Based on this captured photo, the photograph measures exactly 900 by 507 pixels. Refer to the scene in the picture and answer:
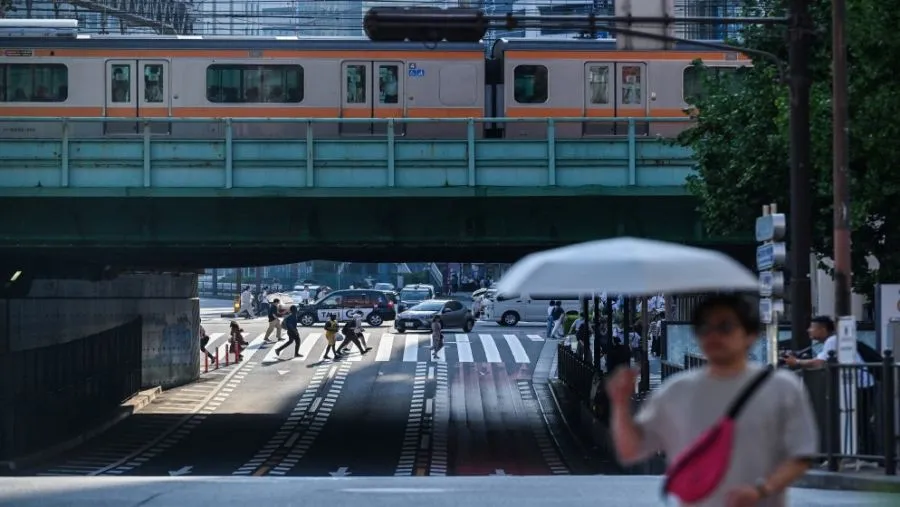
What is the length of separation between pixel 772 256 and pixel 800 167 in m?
1.02

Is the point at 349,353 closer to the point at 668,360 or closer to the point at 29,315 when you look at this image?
the point at 29,315

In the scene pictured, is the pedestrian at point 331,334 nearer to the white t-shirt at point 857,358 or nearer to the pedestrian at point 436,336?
the pedestrian at point 436,336

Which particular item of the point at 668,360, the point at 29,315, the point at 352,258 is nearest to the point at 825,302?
the point at 352,258

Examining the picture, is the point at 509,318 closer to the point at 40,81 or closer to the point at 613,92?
the point at 613,92

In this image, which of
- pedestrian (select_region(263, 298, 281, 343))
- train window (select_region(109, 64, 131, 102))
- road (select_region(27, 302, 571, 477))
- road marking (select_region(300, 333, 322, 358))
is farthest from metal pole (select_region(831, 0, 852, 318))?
pedestrian (select_region(263, 298, 281, 343))

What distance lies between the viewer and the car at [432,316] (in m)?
61.8

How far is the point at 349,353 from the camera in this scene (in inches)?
2104

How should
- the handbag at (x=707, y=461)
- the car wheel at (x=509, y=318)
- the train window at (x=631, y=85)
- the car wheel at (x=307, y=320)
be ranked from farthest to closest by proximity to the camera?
the car wheel at (x=509, y=318) → the car wheel at (x=307, y=320) → the train window at (x=631, y=85) → the handbag at (x=707, y=461)

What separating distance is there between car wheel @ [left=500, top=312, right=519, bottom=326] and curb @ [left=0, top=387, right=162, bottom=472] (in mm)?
26237

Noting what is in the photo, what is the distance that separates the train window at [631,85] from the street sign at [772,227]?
16.1 meters

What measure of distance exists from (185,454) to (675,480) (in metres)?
26.1

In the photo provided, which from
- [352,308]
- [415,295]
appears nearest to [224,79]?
Result: [352,308]

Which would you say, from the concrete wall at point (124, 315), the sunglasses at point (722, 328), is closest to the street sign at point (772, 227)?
the sunglasses at point (722, 328)

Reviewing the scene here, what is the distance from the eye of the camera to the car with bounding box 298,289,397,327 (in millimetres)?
66250
